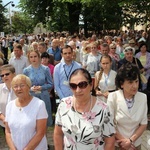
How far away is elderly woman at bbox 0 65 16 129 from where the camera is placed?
14.3ft

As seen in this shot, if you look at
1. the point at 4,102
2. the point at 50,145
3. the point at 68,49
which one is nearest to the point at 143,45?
the point at 68,49

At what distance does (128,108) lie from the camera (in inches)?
126

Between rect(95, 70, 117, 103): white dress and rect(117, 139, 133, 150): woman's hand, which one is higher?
rect(95, 70, 117, 103): white dress

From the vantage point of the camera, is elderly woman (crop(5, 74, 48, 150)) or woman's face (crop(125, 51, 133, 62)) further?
woman's face (crop(125, 51, 133, 62))

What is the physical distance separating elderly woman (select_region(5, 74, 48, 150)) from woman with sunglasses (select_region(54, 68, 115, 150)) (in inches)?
22.2

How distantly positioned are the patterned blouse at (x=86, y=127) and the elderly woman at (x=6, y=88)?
1.79 metres

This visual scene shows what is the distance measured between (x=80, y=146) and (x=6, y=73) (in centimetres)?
205

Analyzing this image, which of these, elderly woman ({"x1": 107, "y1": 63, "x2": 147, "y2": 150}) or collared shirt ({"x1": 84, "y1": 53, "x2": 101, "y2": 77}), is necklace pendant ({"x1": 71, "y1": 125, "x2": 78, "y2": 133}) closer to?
elderly woman ({"x1": 107, "y1": 63, "x2": 147, "y2": 150})

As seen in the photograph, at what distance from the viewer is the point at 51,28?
29891 millimetres

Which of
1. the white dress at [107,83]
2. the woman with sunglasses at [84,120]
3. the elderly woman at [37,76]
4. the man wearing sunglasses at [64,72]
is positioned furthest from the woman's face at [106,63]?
the woman with sunglasses at [84,120]

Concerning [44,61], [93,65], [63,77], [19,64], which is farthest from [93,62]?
[63,77]

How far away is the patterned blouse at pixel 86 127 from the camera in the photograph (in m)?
2.67

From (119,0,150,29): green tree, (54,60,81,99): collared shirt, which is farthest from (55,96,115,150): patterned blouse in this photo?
(119,0,150,29): green tree

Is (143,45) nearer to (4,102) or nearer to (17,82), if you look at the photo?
(4,102)
